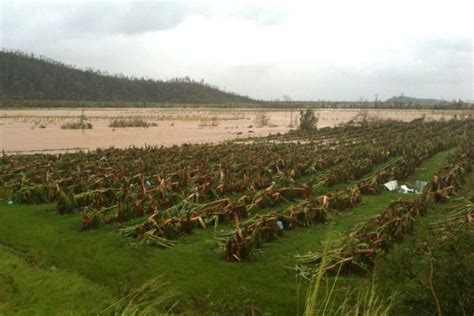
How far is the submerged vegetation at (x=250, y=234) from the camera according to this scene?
186 inches

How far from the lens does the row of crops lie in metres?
8.24

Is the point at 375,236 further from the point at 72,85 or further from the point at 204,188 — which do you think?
the point at 72,85

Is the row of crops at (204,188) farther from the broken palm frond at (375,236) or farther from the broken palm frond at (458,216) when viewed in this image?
the broken palm frond at (458,216)

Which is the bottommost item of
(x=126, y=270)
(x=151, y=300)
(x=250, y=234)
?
(x=126, y=270)

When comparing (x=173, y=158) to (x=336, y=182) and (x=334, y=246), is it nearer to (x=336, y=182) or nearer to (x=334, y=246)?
(x=336, y=182)

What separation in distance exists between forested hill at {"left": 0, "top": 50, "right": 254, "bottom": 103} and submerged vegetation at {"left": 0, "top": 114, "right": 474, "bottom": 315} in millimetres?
77934

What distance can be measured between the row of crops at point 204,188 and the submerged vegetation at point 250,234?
0.11 feet

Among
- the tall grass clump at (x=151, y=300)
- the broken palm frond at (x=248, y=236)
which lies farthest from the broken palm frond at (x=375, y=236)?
the tall grass clump at (x=151, y=300)

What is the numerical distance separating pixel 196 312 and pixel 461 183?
9.09m

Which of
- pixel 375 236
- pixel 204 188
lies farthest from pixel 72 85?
pixel 375 236

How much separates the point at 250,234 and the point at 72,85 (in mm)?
96923

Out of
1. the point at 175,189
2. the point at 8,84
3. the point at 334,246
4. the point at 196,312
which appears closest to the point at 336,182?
the point at 175,189

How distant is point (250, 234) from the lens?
7.53 metres

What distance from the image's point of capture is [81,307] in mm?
5398
